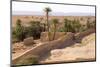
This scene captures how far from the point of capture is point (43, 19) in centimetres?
246

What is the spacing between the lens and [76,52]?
2.62 metres

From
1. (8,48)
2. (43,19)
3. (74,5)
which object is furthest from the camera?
(74,5)

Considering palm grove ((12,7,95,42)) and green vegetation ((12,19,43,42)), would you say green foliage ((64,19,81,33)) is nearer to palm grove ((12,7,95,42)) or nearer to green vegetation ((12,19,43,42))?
palm grove ((12,7,95,42))

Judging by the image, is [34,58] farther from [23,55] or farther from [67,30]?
[67,30]

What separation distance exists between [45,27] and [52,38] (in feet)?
0.54

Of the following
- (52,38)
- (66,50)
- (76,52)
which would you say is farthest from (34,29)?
(76,52)

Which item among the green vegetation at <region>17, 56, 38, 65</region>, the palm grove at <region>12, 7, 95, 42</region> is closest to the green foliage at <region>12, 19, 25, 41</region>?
the palm grove at <region>12, 7, 95, 42</region>

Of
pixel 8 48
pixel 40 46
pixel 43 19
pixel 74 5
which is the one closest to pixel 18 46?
pixel 8 48

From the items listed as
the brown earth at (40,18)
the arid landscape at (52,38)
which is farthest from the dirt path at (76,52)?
the brown earth at (40,18)

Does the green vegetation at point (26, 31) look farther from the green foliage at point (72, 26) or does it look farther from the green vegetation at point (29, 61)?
the green foliage at point (72, 26)

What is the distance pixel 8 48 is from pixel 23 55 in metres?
0.19

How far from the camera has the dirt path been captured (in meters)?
2.50

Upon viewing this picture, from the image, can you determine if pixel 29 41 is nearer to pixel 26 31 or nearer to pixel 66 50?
pixel 26 31

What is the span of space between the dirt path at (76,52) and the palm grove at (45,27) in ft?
0.56
